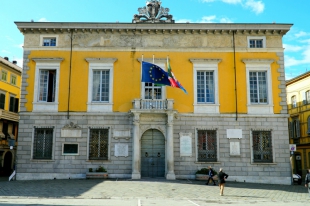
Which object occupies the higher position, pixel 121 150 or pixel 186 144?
pixel 186 144

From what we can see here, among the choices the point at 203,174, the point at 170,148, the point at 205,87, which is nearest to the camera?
the point at 203,174

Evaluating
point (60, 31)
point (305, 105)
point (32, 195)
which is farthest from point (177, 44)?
point (305, 105)

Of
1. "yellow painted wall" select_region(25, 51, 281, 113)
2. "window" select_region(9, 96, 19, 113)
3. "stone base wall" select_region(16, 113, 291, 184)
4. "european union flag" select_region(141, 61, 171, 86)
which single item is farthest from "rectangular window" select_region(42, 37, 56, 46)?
"window" select_region(9, 96, 19, 113)

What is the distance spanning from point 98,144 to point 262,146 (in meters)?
11.5

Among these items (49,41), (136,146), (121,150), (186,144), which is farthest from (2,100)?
(186,144)

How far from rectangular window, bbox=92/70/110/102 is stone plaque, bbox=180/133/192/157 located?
239 inches

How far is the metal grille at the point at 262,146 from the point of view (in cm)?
2247

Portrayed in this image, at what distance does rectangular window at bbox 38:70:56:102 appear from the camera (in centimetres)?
2320

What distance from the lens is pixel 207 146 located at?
22.6 metres

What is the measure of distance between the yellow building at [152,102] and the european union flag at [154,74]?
163 cm

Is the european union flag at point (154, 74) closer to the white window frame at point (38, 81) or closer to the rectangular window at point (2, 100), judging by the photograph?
the white window frame at point (38, 81)

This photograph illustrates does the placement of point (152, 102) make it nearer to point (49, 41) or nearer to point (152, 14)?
point (152, 14)

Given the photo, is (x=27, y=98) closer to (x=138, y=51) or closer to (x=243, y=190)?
(x=138, y=51)

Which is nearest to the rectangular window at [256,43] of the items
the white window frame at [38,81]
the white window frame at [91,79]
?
the white window frame at [91,79]
